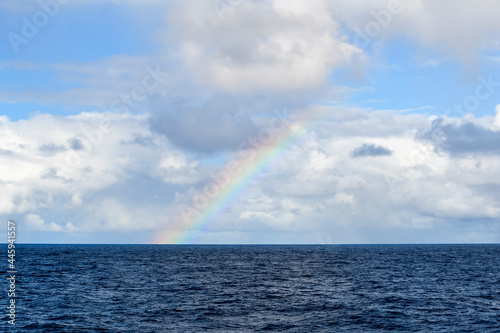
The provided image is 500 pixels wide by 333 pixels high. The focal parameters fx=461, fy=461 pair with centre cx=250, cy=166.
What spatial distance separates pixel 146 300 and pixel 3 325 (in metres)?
17.1

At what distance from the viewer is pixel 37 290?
6353 cm

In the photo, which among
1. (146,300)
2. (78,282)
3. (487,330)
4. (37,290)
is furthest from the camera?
(78,282)

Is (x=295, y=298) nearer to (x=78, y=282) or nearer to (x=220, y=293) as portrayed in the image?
(x=220, y=293)

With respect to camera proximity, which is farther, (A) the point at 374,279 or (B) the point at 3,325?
(A) the point at 374,279

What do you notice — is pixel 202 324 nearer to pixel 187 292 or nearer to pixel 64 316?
pixel 64 316

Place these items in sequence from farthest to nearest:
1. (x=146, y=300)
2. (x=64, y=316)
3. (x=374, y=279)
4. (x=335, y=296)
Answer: (x=374, y=279) → (x=335, y=296) → (x=146, y=300) → (x=64, y=316)

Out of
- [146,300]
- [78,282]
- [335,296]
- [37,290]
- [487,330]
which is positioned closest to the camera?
[487,330]

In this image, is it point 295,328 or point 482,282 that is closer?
point 295,328

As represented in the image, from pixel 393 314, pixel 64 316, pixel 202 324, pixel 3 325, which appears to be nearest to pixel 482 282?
pixel 393 314

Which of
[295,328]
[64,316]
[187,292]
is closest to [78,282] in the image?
[187,292]

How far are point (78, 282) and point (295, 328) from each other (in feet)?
151

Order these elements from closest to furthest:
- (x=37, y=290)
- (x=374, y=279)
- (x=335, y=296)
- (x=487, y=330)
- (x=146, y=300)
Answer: (x=487, y=330)
(x=146, y=300)
(x=335, y=296)
(x=37, y=290)
(x=374, y=279)

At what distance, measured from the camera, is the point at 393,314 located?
46.8 metres

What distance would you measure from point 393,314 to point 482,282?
1481 inches
